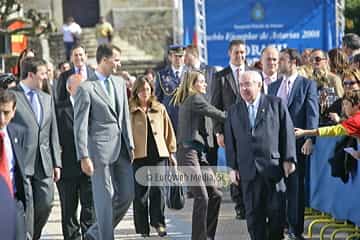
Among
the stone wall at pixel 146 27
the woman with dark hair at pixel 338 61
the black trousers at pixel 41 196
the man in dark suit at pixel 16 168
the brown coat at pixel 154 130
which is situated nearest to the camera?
the man in dark suit at pixel 16 168

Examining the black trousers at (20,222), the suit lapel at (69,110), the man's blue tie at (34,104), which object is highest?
the man's blue tie at (34,104)

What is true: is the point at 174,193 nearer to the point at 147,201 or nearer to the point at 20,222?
the point at 147,201

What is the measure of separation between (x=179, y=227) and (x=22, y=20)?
2516 centimetres

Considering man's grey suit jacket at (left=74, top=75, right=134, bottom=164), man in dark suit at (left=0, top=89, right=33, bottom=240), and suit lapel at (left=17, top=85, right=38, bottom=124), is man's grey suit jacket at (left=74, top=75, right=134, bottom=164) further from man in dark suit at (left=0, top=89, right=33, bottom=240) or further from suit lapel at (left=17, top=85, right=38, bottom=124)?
man in dark suit at (left=0, top=89, right=33, bottom=240)

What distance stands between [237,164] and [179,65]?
435 cm

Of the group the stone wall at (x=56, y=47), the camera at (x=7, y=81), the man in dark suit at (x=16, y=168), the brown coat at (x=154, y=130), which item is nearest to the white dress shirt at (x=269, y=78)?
the brown coat at (x=154, y=130)

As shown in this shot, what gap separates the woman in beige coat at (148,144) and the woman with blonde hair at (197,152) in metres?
0.80

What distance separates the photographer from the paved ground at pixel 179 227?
12164 mm

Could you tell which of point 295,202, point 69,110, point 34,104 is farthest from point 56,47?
point 34,104

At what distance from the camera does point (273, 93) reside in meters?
11.9

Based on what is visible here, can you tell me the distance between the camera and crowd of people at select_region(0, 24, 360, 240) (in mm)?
9844

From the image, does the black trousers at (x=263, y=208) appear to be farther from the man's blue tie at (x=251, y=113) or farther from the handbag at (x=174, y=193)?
the handbag at (x=174, y=193)

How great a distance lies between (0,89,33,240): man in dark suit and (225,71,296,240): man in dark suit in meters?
2.05

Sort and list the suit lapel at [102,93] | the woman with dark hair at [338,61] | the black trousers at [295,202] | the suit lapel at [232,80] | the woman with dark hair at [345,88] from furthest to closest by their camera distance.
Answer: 1. the woman with dark hair at [338,61]
2. the suit lapel at [232,80]
3. the black trousers at [295,202]
4. the woman with dark hair at [345,88]
5. the suit lapel at [102,93]
